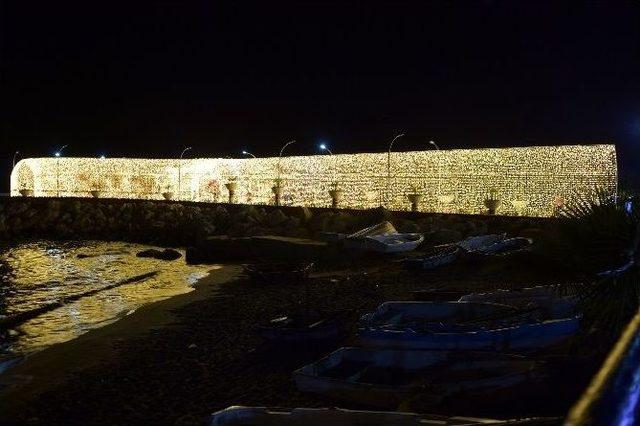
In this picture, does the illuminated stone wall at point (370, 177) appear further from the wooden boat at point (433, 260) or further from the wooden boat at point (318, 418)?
the wooden boat at point (318, 418)

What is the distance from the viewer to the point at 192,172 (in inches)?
1415

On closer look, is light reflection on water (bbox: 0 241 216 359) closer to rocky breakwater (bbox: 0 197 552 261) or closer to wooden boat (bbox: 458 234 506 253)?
rocky breakwater (bbox: 0 197 552 261)

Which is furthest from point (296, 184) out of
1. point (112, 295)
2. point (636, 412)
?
point (636, 412)

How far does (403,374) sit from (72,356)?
560 centimetres

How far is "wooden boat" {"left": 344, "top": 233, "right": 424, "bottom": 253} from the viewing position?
2048cm

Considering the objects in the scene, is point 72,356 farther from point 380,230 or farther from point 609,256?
point 380,230

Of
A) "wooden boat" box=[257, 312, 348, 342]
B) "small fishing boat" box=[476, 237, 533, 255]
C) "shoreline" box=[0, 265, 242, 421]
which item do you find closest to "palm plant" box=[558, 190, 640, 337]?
"wooden boat" box=[257, 312, 348, 342]

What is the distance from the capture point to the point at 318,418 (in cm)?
576

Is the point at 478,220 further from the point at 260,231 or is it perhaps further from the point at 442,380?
the point at 442,380

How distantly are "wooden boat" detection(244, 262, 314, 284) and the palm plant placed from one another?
1061 centimetres

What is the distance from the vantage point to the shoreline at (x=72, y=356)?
879 cm

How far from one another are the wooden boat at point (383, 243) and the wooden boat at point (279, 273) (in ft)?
11.8

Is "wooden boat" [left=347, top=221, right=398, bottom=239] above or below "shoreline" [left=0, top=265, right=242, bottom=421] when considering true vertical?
above

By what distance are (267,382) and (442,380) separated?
2.36 m
